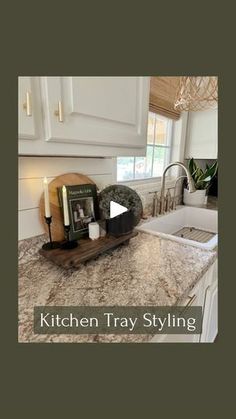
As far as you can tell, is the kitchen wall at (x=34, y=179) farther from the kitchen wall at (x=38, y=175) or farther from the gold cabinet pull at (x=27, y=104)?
the gold cabinet pull at (x=27, y=104)

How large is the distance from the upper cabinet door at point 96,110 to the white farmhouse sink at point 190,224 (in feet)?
2.09

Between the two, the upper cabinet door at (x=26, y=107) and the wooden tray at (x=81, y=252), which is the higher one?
the upper cabinet door at (x=26, y=107)

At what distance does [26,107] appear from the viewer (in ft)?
1.82

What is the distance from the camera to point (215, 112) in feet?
5.65

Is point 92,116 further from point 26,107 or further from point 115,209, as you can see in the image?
point 115,209

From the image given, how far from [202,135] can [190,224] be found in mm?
778

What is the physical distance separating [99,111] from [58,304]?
64 cm

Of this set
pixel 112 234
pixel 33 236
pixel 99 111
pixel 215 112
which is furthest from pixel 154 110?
pixel 33 236

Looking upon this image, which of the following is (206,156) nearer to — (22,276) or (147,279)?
(147,279)

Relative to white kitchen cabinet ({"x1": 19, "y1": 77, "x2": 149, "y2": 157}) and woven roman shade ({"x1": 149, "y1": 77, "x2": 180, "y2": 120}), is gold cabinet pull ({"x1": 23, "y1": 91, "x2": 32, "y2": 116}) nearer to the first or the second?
white kitchen cabinet ({"x1": 19, "y1": 77, "x2": 149, "y2": 157})

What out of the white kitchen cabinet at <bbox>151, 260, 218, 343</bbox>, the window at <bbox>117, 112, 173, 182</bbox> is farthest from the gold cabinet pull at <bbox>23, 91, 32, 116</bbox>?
the window at <bbox>117, 112, 173, 182</bbox>

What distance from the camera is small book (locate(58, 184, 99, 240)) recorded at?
0.88 meters

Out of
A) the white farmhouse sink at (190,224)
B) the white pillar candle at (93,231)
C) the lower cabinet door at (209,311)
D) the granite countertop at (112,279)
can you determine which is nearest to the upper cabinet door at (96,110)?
the white pillar candle at (93,231)

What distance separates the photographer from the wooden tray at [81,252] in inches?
28.4
